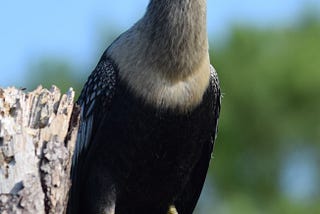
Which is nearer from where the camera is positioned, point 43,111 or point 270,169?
point 43,111

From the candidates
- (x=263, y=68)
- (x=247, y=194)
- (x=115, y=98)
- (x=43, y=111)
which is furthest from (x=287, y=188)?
(x=43, y=111)

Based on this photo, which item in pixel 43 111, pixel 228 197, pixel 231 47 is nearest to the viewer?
pixel 43 111

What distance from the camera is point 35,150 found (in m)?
5.74

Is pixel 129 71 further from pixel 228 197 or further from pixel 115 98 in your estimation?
pixel 228 197

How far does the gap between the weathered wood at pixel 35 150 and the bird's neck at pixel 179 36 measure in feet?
4.44

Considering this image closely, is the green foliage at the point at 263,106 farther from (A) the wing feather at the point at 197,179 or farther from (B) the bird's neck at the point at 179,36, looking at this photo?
(B) the bird's neck at the point at 179,36

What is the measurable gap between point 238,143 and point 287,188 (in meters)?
1.94

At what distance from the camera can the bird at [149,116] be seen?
284 inches

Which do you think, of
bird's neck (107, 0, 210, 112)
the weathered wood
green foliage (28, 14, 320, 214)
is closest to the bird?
bird's neck (107, 0, 210, 112)

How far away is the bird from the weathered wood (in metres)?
1.33

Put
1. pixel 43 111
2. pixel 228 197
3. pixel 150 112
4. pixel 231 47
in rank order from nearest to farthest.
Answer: pixel 43 111 → pixel 150 112 → pixel 228 197 → pixel 231 47

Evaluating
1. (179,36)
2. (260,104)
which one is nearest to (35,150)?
(179,36)

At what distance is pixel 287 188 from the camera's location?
22047 millimetres

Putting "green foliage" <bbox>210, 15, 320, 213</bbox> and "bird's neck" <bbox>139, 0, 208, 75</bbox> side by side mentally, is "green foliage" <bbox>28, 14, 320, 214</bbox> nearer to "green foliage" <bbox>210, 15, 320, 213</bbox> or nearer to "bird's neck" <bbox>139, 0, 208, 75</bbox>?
"green foliage" <bbox>210, 15, 320, 213</bbox>
